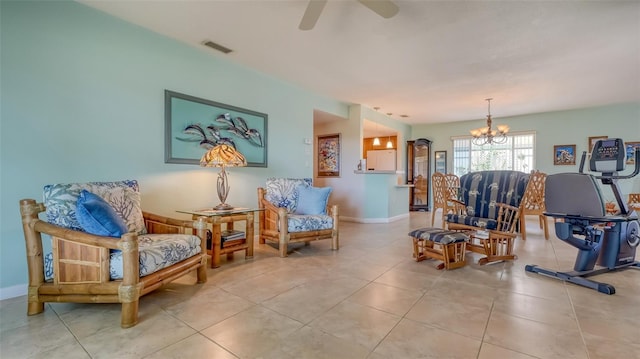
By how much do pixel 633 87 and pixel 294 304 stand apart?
21.2 ft

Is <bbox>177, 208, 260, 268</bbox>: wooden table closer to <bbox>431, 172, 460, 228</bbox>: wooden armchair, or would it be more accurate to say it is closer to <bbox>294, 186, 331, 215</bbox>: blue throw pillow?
<bbox>294, 186, 331, 215</bbox>: blue throw pillow

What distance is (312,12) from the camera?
7.32 feet

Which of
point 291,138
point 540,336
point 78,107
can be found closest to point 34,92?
point 78,107

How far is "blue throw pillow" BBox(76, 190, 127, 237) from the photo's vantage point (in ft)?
5.98

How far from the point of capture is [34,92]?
7.61 ft

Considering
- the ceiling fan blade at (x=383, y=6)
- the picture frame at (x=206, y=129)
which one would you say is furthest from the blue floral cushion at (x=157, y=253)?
the ceiling fan blade at (x=383, y=6)

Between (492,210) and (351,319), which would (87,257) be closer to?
(351,319)

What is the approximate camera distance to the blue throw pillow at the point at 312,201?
12.4ft

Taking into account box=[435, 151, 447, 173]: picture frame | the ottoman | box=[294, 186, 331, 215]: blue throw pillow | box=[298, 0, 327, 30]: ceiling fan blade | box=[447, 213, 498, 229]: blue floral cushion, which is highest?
box=[298, 0, 327, 30]: ceiling fan blade

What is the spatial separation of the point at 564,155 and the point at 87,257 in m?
8.47

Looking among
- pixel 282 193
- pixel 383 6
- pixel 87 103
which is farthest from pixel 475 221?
pixel 87 103

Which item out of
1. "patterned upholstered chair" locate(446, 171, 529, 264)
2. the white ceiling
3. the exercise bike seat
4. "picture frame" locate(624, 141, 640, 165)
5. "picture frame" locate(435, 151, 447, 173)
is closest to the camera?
the exercise bike seat

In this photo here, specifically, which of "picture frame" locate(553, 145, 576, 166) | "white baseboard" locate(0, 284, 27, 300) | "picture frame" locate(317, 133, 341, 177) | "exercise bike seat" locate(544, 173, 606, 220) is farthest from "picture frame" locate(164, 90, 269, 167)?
"picture frame" locate(553, 145, 576, 166)

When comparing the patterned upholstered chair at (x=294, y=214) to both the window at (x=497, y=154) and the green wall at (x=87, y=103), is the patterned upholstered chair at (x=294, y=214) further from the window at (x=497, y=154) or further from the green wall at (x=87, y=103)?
the window at (x=497, y=154)
